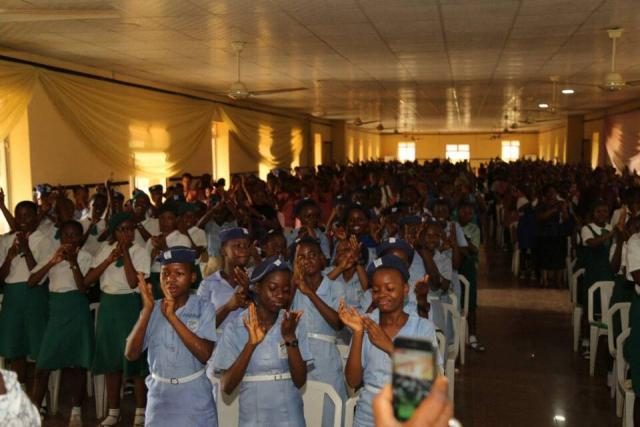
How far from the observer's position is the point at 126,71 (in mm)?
10062

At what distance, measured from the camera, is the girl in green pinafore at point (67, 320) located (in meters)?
4.68

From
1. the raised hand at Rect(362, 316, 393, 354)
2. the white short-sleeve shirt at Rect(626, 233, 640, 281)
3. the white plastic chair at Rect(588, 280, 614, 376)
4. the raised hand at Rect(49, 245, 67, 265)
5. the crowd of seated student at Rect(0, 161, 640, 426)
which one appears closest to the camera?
the raised hand at Rect(362, 316, 393, 354)

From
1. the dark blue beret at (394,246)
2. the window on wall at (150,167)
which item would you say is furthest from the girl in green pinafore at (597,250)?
the window on wall at (150,167)

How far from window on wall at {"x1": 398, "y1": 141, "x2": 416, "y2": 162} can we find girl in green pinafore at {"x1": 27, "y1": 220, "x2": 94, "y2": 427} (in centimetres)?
3661

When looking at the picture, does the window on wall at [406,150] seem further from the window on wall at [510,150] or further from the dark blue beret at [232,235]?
the dark blue beret at [232,235]

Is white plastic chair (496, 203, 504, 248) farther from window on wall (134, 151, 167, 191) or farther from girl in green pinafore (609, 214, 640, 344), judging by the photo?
girl in green pinafore (609, 214, 640, 344)

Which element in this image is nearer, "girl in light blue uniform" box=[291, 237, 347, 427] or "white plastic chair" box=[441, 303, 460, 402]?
"girl in light blue uniform" box=[291, 237, 347, 427]

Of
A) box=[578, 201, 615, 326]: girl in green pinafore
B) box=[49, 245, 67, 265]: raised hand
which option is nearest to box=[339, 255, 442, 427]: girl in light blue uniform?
box=[49, 245, 67, 265]: raised hand

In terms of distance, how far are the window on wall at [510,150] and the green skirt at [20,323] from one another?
123 feet

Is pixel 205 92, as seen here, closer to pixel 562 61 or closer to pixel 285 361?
pixel 562 61

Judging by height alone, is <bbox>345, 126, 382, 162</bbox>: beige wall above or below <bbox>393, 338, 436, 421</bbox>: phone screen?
above

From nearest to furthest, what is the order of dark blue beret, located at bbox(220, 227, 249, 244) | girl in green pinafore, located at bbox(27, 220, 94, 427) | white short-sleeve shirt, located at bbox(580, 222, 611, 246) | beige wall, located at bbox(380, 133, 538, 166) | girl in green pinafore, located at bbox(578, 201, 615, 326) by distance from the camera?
dark blue beret, located at bbox(220, 227, 249, 244) < girl in green pinafore, located at bbox(27, 220, 94, 427) < girl in green pinafore, located at bbox(578, 201, 615, 326) < white short-sleeve shirt, located at bbox(580, 222, 611, 246) < beige wall, located at bbox(380, 133, 538, 166)

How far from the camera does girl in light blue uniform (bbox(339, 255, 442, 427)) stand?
8.98ft

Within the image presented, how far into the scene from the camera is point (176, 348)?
307cm
